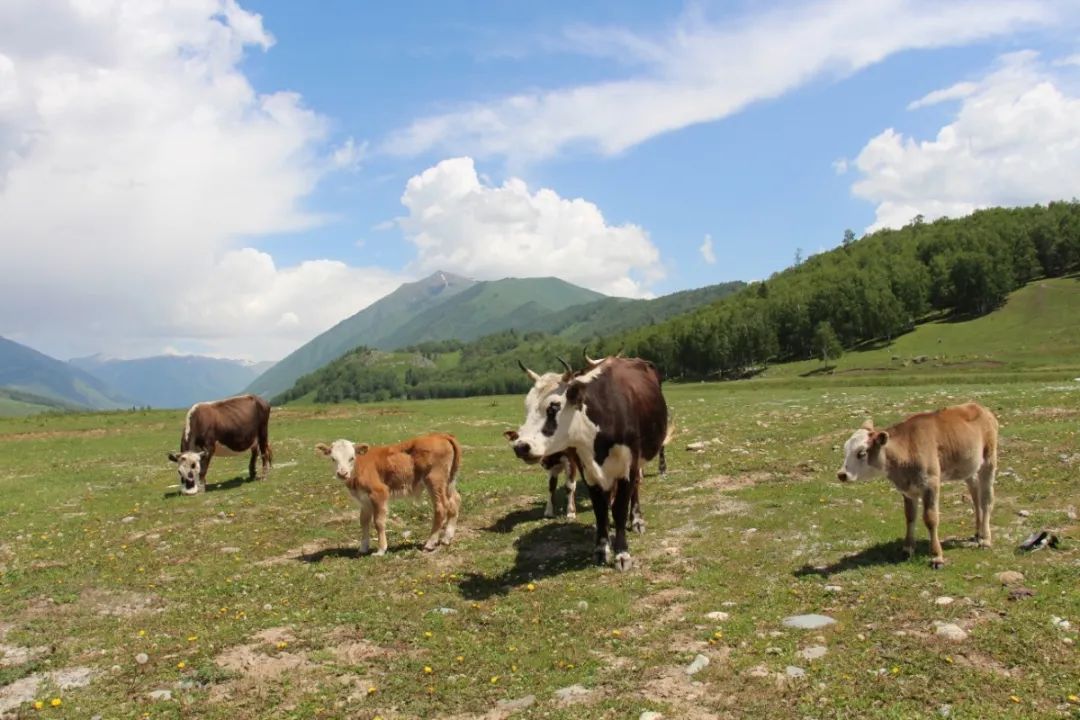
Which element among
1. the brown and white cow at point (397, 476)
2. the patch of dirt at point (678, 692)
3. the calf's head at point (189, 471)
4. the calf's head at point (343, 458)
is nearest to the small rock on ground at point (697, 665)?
the patch of dirt at point (678, 692)

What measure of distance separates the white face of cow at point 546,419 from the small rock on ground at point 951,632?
560 centimetres

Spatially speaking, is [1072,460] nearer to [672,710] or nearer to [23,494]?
[672,710]

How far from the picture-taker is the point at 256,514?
17.9m

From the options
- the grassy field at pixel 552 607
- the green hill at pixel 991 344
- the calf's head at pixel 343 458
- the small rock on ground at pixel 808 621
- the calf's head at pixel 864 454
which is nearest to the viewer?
the grassy field at pixel 552 607

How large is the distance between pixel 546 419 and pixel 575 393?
2.13 feet

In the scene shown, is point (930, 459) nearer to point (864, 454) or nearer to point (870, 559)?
point (864, 454)

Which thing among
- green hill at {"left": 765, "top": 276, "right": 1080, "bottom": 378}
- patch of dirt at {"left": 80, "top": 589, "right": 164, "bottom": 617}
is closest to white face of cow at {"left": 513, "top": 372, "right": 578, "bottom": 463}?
patch of dirt at {"left": 80, "top": 589, "right": 164, "bottom": 617}

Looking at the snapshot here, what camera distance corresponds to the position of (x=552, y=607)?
998cm

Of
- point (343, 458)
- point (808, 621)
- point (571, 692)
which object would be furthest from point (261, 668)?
point (808, 621)

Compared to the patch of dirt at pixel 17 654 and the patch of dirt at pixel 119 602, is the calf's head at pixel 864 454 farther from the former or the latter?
the patch of dirt at pixel 17 654

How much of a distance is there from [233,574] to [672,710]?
928 centimetres

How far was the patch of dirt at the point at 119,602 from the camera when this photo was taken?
10938 millimetres

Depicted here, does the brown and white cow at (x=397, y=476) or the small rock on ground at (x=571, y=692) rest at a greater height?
the brown and white cow at (x=397, y=476)

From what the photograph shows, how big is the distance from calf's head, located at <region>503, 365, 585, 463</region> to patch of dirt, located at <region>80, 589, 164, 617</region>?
6599 millimetres
